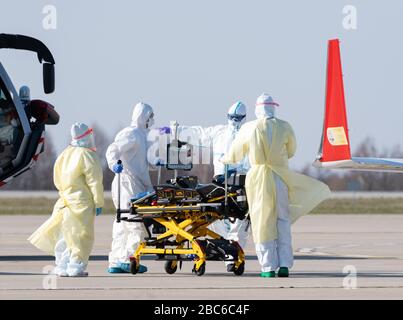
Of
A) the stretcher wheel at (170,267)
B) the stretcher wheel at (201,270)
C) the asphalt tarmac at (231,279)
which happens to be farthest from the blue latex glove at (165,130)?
the stretcher wheel at (201,270)

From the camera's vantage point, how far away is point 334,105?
A: 107 ft

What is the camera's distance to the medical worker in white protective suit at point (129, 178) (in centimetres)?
1959

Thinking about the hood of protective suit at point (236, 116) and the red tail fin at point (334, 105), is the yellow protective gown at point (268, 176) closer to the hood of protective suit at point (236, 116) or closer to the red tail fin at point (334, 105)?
the hood of protective suit at point (236, 116)

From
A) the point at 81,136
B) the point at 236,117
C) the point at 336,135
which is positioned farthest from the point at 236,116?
the point at 336,135

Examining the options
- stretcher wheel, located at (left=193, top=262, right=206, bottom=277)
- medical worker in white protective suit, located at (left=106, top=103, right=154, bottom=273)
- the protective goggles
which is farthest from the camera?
the protective goggles

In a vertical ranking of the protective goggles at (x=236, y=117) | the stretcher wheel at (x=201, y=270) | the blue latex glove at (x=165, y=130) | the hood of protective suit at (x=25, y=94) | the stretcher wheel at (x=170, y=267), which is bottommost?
the stretcher wheel at (x=170, y=267)

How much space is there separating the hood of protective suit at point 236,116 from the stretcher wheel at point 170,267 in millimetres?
2263

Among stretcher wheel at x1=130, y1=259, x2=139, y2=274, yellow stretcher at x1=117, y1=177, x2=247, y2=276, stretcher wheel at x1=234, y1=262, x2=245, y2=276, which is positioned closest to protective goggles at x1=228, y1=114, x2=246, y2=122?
yellow stretcher at x1=117, y1=177, x2=247, y2=276

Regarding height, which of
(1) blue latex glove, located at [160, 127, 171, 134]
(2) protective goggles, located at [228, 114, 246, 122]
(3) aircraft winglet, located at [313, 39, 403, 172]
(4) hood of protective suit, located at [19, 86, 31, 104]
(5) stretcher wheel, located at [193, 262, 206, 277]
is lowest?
(5) stretcher wheel, located at [193, 262, 206, 277]

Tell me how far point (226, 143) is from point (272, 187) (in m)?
1.87

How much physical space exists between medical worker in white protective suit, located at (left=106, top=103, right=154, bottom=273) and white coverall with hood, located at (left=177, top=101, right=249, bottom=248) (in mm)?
752

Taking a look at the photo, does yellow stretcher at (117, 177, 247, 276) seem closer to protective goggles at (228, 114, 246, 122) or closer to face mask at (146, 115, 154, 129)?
face mask at (146, 115, 154, 129)

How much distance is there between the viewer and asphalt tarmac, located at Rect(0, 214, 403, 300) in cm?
1577
